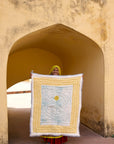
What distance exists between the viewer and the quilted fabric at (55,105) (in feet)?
12.0

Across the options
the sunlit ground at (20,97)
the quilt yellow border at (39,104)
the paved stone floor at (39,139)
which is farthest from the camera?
the sunlit ground at (20,97)

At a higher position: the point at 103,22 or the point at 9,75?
the point at 103,22

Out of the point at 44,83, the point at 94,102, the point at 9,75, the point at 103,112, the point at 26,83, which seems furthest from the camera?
the point at 26,83

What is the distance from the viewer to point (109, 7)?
15.0 ft

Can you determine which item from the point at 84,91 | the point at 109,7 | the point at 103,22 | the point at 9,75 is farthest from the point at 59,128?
the point at 9,75

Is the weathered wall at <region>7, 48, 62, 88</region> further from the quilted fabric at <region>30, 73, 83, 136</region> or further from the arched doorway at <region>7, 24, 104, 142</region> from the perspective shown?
the quilted fabric at <region>30, 73, 83, 136</region>

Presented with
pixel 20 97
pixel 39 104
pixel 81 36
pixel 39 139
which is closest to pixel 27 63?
pixel 81 36

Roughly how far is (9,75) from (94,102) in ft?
12.3

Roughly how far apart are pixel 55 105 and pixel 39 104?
1.07 ft

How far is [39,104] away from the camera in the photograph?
3670mm

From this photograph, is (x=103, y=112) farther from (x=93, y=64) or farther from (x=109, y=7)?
(x=109, y=7)

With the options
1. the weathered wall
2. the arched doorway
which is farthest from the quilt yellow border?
the weathered wall

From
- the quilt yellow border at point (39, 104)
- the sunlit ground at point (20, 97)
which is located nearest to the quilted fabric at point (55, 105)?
the quilt yellow border at point (39, 104)

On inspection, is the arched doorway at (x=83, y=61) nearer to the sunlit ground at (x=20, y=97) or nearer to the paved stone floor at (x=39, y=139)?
the paved stone floor at (x=39, y=139)
